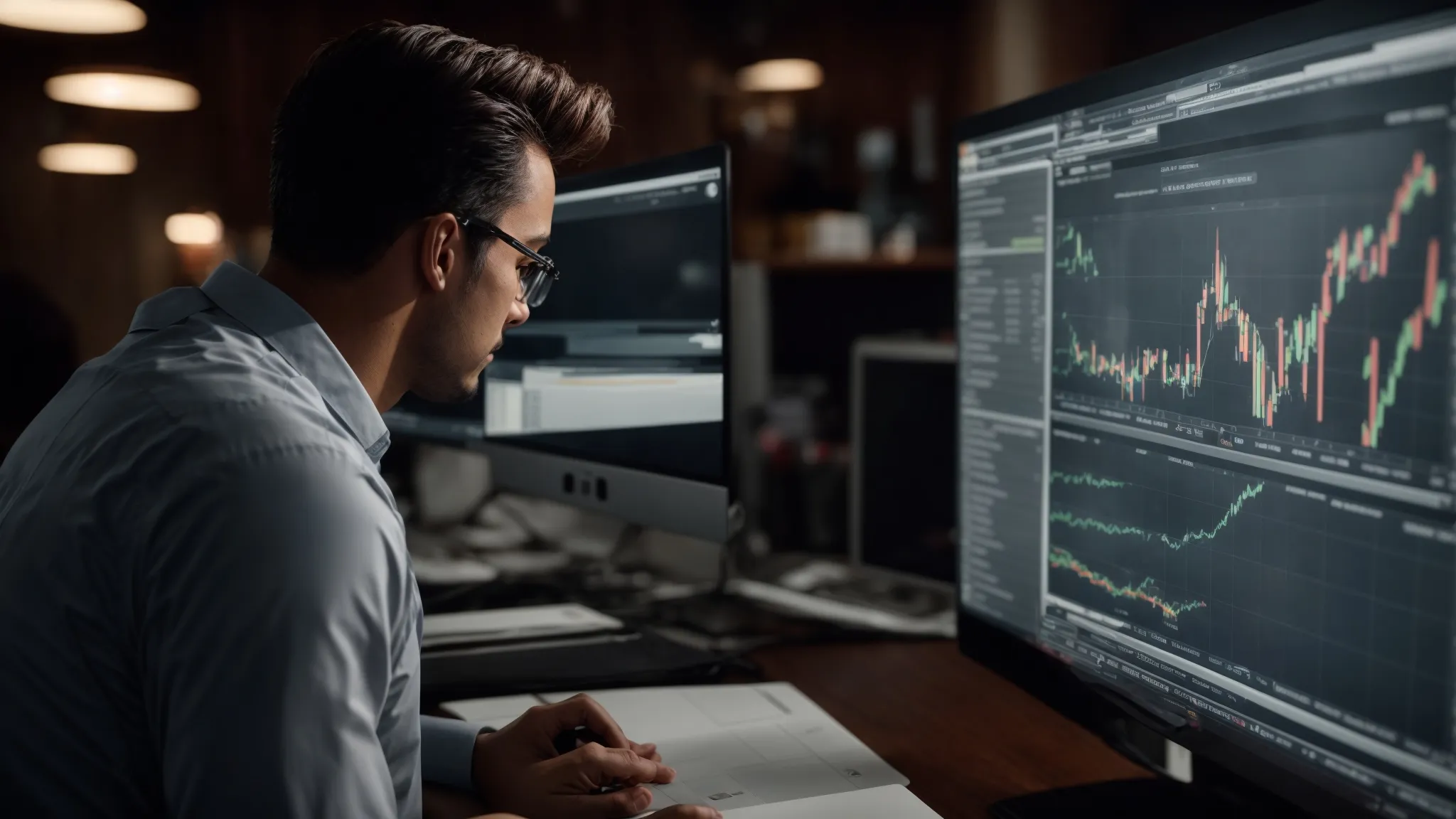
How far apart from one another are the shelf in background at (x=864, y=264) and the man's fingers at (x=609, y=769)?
2.05m

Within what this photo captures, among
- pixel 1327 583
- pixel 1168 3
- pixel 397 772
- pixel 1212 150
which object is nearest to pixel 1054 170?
pixel 1212 150

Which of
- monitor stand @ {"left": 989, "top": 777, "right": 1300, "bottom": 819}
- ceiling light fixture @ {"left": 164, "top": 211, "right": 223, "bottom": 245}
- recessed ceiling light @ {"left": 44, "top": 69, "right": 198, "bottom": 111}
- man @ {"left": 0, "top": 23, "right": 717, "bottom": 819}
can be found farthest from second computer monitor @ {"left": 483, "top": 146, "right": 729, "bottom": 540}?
recessed ceiling light @ {"left": 44, "top": 69, "right": 198, "bottom": 111}

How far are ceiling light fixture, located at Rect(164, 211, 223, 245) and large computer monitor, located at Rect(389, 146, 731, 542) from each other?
1320 mm

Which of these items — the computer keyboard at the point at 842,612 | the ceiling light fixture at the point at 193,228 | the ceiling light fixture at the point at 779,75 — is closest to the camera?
the computer keyboard at the point at 842,612

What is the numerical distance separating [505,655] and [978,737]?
52 cm

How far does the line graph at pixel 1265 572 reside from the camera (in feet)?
1.74

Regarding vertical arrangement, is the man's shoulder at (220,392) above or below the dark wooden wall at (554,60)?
below

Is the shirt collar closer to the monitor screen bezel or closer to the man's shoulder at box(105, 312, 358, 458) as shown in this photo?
the man's shoulder at box(105, 312, 358, 458)

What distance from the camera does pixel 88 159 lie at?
2350mm

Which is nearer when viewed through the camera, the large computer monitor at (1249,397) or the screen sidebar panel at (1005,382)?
the large computer monitor at (1249,397)

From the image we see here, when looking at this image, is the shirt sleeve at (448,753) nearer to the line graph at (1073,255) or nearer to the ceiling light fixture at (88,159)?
the line graph at (1073,255)

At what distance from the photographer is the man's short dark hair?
0.78 m

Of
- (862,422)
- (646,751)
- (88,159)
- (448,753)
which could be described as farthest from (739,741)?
(88,159)

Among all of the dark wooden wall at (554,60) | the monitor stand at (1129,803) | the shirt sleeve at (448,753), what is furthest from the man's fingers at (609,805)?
the dark wooden wall at (554,60)
